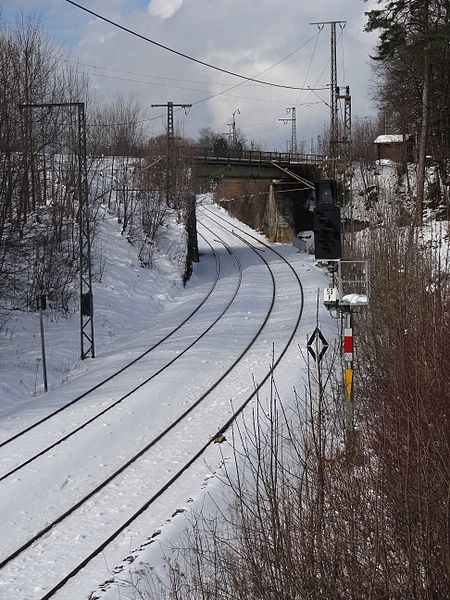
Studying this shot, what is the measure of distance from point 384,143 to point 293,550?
46473 mm

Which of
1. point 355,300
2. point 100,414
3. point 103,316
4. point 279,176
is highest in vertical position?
point 279,176

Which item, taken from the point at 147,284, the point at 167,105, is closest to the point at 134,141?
the point at 167,105

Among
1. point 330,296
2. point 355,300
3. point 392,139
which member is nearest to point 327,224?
point 330,296

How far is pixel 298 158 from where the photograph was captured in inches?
1921

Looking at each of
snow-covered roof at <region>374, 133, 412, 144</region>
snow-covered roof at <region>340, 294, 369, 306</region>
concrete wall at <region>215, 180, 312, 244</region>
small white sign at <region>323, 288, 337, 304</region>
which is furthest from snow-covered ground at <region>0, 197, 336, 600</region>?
snow-covered roof at <region>374, 133, 412, 144</region>

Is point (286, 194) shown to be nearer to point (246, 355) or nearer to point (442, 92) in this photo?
point (442, 92)

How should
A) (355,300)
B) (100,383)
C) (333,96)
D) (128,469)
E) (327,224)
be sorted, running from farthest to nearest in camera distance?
Answer: (333,96), (100,383), (355,300), (128,469), (327,224)

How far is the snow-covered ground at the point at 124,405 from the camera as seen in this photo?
368 inches

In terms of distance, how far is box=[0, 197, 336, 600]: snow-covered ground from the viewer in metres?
9.34

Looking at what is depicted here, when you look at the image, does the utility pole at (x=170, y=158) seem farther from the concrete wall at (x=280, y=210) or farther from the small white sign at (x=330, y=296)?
the small white sign at (x=330, y=296)

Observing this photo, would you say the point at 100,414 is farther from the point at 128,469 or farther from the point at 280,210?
the point at 280,210

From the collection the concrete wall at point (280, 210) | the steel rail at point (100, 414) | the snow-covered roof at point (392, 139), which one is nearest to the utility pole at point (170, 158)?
the concrete wall at point (280, 210)

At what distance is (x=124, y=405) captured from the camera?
1516cm

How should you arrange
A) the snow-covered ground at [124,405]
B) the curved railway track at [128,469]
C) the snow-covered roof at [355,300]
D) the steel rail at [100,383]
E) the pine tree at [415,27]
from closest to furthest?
the curved railway track at [128,469] < the snow-covered ground at [124,405] < the snow-covered roof at [355,300] < the steel rail at [100,383] < the pine tree at [415,27]
